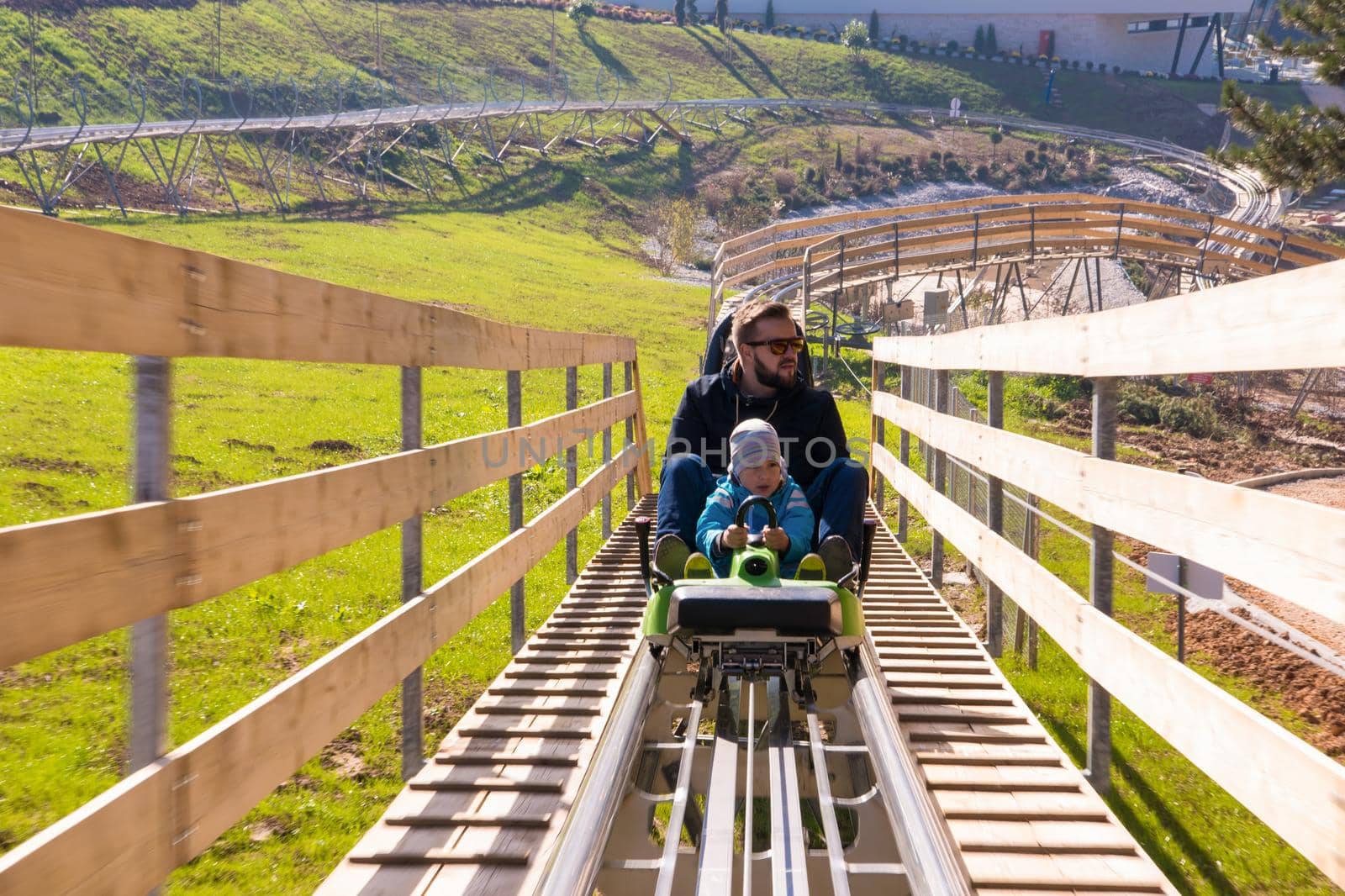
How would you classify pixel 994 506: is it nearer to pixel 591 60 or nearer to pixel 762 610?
pixel 762 610

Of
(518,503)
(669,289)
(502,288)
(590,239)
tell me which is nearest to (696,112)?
(590,239)

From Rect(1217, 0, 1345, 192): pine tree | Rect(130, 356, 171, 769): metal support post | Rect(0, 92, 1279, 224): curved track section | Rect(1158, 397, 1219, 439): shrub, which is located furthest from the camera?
Rect(0, 92, 1279, 224): curved track section

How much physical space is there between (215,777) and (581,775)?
4.55ft

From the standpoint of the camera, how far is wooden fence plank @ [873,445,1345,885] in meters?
2.00

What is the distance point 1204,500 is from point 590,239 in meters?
44.0

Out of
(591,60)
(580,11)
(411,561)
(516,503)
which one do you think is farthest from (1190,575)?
(580,11)

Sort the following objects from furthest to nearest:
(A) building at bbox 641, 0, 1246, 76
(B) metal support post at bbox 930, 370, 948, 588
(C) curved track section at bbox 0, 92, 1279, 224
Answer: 1. (A) building at bbox 641, 0, 1246, 76
2. (C) curved track section at bbox 0, 92, 1279, 224
3. (B) metal support post at bbox 930, 370, 948, 588

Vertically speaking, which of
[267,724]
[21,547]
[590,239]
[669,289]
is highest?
[590,239]

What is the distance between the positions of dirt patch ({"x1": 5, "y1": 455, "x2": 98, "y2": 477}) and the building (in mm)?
93622

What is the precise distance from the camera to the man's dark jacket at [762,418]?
497 cm

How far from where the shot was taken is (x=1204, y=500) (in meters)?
2.49

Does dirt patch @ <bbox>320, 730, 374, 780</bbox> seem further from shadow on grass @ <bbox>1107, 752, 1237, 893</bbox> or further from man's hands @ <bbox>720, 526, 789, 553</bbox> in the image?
shadow on grass @ <bbox>1107, 752, 1237, 893</bbox>

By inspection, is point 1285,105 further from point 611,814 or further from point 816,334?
point 611,814

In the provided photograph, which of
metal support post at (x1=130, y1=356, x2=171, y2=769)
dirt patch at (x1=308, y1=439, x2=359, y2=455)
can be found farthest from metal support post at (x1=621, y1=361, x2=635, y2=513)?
metal support post at (x1=130, y1=356, x2=171, y2=769)
